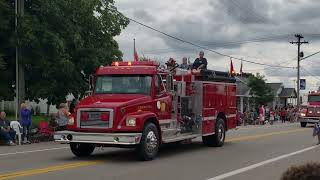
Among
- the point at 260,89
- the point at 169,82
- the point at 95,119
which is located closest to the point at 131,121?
the point at 95,119

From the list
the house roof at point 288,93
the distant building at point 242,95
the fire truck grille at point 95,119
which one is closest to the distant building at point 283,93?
the house roof at point 288,93

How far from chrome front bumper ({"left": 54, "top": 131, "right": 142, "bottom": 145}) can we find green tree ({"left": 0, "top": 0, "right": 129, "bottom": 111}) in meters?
11.1

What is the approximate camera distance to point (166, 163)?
13914mm

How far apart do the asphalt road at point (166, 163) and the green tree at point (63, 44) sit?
6974mm

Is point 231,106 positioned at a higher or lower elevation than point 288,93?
lower

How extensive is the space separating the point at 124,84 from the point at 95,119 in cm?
162

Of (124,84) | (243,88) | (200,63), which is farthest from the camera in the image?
(243,88)

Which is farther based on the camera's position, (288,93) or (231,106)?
(288,93)

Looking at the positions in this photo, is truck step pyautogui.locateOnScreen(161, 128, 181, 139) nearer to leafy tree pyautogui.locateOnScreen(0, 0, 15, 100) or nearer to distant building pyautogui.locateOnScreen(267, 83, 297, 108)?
leafy tree pyautogui.locateOnScreen(0, 0, 15, 100)

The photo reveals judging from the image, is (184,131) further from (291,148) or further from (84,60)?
(84,60)

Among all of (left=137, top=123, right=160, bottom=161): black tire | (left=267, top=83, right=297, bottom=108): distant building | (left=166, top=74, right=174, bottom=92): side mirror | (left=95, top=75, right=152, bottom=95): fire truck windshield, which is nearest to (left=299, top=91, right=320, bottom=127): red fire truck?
(left=166, top=74, right=174, bottom=92): side mirror

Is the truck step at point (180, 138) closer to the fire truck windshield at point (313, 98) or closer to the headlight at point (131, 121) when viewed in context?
the headlight at point (131, 121)

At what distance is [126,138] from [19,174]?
2940 millimetres

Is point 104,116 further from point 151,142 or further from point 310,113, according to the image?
point 310,113
